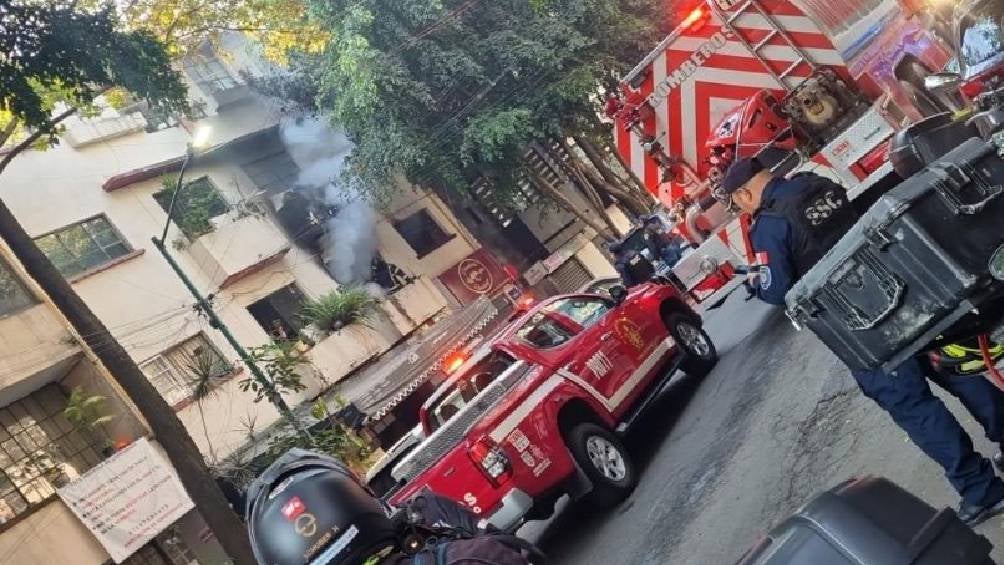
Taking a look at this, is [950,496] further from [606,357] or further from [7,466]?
[7,466]

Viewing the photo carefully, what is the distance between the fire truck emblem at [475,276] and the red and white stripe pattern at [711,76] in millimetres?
16806

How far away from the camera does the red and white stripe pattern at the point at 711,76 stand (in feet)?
28.8

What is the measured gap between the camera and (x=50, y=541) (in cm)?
1365

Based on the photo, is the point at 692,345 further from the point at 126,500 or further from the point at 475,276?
the point at 475,276

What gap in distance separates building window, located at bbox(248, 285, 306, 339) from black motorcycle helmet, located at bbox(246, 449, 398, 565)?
18.9 meters

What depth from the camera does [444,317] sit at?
24859 millimetres

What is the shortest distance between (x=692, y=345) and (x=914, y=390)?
18.6 feet

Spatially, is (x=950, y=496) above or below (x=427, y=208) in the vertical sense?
below

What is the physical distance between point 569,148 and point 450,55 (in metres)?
4.53

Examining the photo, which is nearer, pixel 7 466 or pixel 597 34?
pixel 7 466

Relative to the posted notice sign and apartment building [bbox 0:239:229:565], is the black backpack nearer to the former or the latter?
the posted notice sign

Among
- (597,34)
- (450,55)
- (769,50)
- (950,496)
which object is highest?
(450,55)

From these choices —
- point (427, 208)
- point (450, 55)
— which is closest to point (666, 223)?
point (450, 55)

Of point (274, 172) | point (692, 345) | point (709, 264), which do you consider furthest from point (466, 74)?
point (692, 345)
